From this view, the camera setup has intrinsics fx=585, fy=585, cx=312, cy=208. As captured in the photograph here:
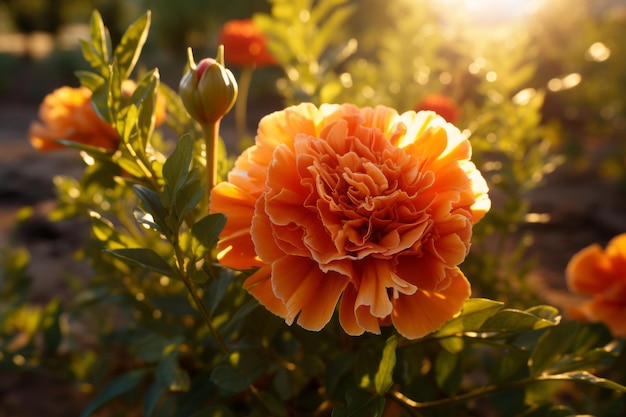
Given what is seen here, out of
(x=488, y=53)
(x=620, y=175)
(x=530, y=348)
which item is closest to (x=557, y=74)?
(x=620, y=175)

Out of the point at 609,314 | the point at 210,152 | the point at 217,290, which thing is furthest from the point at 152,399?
the point at 609,314

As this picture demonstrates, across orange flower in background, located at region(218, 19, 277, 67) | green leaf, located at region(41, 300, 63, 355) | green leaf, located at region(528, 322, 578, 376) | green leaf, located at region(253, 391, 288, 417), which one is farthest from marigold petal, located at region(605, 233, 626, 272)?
orange flower in background, located at region(218, 19, 277, 67)

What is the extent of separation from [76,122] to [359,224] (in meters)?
0.50

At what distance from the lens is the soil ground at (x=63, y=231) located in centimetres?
126

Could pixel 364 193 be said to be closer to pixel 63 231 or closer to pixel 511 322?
pixel 511 322

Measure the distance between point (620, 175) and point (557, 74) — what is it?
4.09ft

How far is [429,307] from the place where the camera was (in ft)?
1.50

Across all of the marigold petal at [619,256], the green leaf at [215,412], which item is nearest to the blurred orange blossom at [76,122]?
the green leaf at [215,412]

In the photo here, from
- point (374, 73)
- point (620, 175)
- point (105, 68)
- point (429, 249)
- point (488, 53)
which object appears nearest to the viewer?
point (429, 249)

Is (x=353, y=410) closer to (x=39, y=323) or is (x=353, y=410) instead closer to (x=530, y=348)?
(x=530, y=348)

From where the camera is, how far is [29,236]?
209 centimetres

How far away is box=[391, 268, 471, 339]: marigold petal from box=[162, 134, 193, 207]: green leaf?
197 mm

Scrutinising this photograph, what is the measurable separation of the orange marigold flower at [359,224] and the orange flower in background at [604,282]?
0.45 m

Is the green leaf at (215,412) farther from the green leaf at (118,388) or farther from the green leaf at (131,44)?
the green leaf at (131,44)
